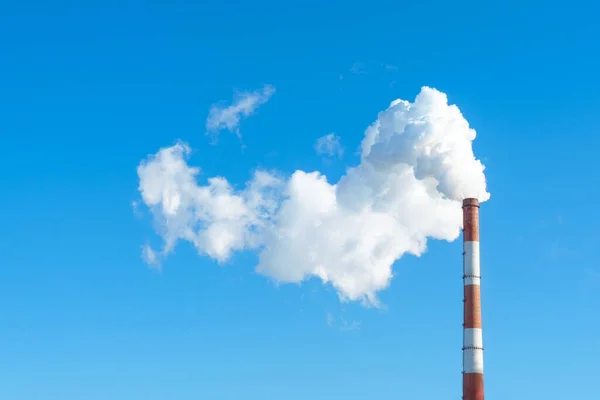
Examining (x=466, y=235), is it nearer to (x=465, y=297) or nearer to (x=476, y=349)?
(x=465, y=297)

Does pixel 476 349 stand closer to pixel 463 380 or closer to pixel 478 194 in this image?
pixel 463 380

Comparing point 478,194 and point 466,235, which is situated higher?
point 478,194

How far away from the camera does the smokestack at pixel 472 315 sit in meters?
44.3

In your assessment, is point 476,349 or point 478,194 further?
point 478,194

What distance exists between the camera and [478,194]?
1962 inches

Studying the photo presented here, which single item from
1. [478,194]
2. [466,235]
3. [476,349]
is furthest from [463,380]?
[478,194]

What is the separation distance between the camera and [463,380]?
147 feet

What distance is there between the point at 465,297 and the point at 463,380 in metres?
4.63

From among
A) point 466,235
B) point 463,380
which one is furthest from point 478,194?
point 463,380

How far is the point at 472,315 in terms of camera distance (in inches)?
1772

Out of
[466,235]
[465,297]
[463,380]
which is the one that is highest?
[466,235]

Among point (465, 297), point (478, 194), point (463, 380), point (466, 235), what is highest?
point (478, 194)

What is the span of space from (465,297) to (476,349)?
9.80 ft

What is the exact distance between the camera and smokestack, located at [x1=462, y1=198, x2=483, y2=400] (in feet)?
145
